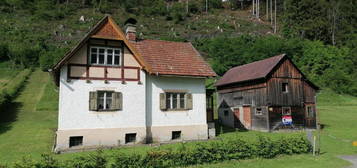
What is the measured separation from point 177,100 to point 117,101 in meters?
4.63

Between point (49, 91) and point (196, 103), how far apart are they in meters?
28.4

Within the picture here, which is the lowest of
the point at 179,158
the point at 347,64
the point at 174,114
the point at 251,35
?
the point at 179,158

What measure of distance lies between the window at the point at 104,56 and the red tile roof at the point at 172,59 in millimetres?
2251

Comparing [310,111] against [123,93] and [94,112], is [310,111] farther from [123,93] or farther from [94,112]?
[94,112]

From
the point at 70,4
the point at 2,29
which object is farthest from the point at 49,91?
the point at 70,4

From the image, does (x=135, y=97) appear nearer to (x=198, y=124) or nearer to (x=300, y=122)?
(x=198, y=124)

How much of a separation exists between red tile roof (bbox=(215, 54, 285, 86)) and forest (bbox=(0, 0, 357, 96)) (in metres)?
25.0

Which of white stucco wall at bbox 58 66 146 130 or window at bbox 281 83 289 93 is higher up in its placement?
window at bbox 281 83 289 93

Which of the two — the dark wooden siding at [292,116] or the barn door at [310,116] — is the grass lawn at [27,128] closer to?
the dark wooden siding at [292,116]

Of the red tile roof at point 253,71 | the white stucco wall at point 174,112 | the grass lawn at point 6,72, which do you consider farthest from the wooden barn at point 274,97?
the grass lawn at point 6,72

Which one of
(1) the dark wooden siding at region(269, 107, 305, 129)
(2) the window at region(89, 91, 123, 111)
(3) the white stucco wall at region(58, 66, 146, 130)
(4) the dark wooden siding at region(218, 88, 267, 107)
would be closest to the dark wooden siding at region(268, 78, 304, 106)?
(1) the dark wooden siding at region(269, 107, 305, 129)

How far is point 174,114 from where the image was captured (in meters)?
19.9

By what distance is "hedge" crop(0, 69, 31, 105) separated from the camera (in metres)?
30.9

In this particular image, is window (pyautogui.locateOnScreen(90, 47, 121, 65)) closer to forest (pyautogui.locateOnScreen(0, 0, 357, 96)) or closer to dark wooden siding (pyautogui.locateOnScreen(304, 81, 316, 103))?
dark wooden siding (pyautogui.locateOnScreen(304, 81, 316, 103))
